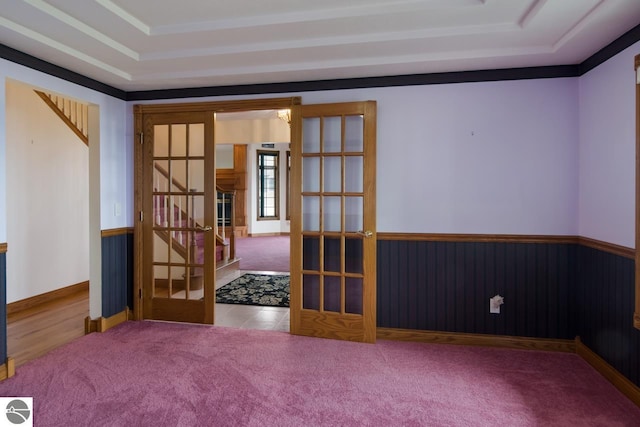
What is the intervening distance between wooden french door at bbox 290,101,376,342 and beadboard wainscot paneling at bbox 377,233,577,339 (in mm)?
191

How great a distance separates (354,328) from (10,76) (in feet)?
10.7

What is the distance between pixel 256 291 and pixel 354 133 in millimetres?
2795

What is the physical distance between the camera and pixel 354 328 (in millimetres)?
3484

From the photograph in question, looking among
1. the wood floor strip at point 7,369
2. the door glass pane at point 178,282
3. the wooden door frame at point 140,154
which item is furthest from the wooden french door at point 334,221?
the wood floor strip at point 7,369

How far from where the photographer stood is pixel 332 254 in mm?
3580

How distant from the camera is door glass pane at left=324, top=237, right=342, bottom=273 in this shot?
356 cm

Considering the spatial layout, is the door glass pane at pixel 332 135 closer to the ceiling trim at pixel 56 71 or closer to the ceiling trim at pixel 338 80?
the ceiling trim at pixel 338 80

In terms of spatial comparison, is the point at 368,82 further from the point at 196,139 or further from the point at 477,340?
the point at 477,340

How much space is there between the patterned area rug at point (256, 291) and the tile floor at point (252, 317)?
199 mm

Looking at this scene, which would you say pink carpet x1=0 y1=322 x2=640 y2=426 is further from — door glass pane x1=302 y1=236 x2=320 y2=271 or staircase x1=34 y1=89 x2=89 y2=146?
staircase x1=34 y1=89 x2=89 y2=146

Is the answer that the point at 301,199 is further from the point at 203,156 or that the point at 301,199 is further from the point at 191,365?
the point at 191,365

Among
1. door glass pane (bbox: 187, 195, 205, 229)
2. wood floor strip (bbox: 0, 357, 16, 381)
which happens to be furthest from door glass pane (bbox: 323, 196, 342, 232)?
wood floor strip (bbox: 0, 357, 16, 381)

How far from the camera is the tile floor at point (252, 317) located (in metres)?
3.92

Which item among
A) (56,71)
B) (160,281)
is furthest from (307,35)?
(160,281)
